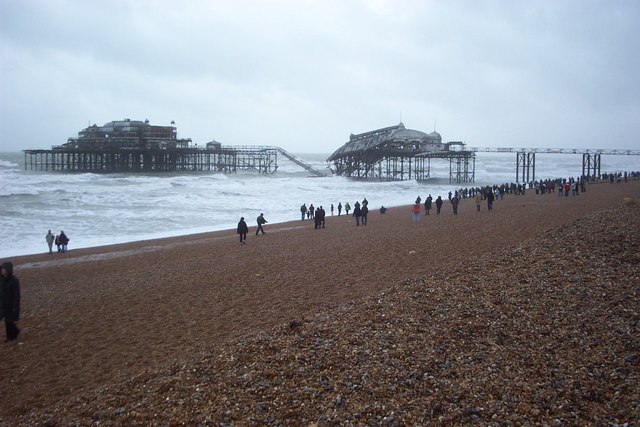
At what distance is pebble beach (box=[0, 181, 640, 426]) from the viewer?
4.08m

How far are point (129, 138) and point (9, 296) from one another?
208 ft

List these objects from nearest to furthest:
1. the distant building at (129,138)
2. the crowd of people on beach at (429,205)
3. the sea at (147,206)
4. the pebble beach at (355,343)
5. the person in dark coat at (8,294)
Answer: the pebble beach at (355,343)
the person in dark coat at (8,294)
the crowd of people on beach at (429,205)
the sea at (147,206)
the distant building at (129,138)

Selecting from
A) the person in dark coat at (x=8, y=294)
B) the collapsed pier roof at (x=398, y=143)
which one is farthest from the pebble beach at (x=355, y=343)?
the collapsed pier roof at (x=398, y=143)

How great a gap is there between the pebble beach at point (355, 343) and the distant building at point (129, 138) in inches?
2288

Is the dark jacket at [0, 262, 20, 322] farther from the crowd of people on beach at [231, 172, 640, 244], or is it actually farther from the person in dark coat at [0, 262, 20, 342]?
the crowd of people on beach at [231, 172, 640, 244]

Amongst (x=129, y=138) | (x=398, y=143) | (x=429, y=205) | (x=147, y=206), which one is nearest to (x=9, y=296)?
(x=429, y=205)

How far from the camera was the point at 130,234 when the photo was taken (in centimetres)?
2267

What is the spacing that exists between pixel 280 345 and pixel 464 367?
1969 mm

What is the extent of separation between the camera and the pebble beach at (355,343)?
4.08 m

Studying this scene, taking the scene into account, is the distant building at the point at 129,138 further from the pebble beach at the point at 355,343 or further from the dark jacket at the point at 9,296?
the dark jacket at the point at 9,296

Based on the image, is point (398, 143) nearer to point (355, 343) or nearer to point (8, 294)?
point (8, 294)

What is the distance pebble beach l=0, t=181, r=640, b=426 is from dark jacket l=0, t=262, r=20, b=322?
522mm

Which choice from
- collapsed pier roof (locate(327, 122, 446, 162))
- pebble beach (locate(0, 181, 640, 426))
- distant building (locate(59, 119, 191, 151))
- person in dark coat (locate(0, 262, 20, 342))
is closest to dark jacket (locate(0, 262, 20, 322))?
person in dark coat (locate(0, 262, 20, 342))

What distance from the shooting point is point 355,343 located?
526 cm
